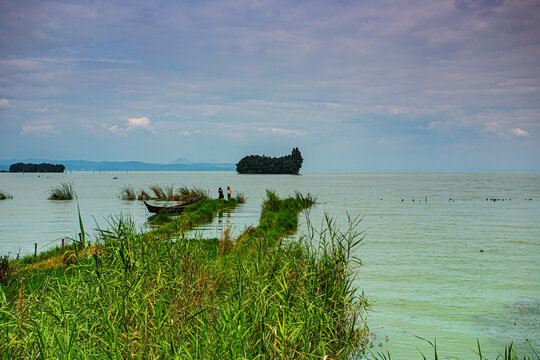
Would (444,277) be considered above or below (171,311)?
below

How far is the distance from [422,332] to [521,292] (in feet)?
19.5

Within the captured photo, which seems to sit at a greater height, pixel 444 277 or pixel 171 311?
pixel 171 311

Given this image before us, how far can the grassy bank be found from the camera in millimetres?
5352

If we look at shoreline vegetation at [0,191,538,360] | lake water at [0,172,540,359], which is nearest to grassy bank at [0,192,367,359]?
shoreline vegetation at [0,191,538,360]

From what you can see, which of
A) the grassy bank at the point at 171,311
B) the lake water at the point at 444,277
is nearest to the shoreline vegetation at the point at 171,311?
the grassy bank at the point at 171,311

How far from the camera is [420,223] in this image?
109ft

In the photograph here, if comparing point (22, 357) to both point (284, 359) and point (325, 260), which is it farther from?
point (325, 260)

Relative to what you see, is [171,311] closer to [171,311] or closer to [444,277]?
[171,311]

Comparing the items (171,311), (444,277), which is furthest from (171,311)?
(444,277)

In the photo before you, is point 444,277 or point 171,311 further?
point 444,277

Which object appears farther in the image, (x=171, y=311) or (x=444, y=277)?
(x=444, y=277)

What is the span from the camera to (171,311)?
268 inches

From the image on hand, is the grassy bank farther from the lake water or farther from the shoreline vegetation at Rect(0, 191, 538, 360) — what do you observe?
the lake water

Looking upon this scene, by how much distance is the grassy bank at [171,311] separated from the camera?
535 cm
